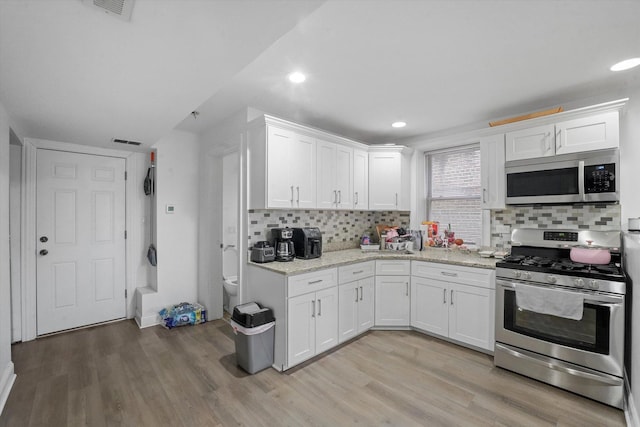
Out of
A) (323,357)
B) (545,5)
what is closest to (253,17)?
(545,5)

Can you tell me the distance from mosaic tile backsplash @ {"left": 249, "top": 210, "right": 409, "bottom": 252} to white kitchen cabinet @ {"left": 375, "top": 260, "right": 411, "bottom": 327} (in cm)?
79

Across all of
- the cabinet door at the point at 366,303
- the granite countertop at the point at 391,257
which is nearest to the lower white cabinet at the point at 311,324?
the granite countertop at the point at 391,257

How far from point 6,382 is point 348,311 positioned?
278 cm

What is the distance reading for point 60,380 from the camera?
90.0 inches

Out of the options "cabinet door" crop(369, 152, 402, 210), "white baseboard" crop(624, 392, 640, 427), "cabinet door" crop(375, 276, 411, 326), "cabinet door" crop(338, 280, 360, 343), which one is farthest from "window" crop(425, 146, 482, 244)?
"white baseboard" crop(624, 392, 640, 427)

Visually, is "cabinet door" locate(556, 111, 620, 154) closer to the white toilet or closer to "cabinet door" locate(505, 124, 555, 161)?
"cabinet door" locate(505, 124, 555, 161)

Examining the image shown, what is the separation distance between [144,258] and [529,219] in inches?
182

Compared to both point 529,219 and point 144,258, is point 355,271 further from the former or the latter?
point 144,258

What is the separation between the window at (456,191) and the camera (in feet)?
11.7

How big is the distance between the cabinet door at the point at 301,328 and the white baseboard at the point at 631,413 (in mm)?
2173

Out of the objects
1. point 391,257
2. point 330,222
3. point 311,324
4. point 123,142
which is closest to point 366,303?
point 391,257

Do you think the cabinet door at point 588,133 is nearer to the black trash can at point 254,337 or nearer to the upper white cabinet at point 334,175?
the upper white cabinet at point 334,175

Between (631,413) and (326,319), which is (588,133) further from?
(326,319)

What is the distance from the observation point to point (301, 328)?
8.22 feet
